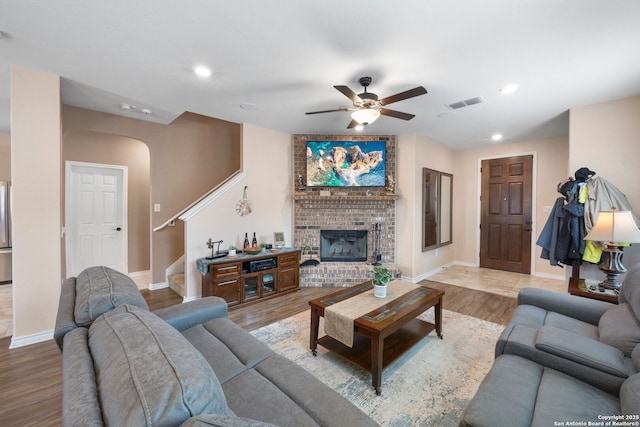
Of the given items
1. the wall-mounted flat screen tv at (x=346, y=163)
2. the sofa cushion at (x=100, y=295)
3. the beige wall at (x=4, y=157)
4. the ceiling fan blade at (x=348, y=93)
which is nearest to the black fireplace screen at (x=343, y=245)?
the wall-mounted flat screen tv at (x=346, y=163)

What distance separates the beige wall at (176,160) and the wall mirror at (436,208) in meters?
3.67

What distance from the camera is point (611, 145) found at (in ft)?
10.3

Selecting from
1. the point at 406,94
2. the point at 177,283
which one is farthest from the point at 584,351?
the point at 177,283

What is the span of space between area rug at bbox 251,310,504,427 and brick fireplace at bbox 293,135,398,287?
76.4 inches

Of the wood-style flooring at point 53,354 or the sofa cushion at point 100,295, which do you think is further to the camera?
the wood-style flooring at point 53,354

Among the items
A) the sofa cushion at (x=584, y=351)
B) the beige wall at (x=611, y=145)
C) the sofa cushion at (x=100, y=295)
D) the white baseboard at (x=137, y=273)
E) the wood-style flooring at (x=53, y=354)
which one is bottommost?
the wood-style flooring at (x=53, y=354)

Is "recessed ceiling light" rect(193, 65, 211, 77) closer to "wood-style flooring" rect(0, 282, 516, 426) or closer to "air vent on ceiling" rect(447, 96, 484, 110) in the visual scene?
"wood-style flooring" rect(0, 282, 516, 426)

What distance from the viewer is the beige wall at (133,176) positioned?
4.43 metres

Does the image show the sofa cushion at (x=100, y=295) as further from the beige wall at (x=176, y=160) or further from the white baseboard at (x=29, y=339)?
the beige wall at (x=176, y=160)

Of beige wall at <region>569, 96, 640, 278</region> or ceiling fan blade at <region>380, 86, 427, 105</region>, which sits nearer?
ceiling fan blade at <region>380, 86, 427, 105</region>

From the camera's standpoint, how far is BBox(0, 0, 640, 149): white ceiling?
5.80 feet

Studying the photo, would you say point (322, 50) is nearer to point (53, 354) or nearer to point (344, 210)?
point (344, 210)

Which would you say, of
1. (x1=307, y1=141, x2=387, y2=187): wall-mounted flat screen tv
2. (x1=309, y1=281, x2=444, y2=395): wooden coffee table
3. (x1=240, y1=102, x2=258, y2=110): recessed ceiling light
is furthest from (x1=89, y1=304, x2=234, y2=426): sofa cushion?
(x1=307, y1=141, x2=387, y2=187): wall-mounted flat screen tv

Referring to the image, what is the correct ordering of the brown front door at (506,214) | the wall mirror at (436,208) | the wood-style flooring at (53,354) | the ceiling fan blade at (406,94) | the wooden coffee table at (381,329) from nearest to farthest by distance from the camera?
the wood-style flooring at (53,354) < the wooden coffee table at (381,329) < the ceiling fan blade at (406,94) < the wall mirror at (436,208) < the brown front door at (506,214)
